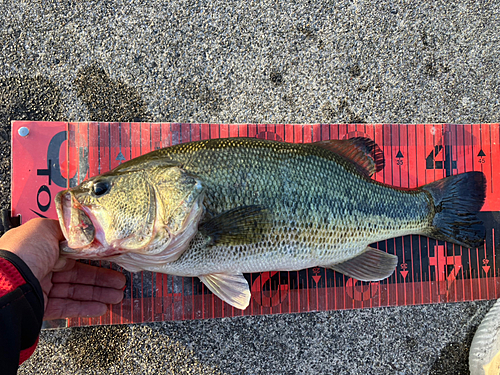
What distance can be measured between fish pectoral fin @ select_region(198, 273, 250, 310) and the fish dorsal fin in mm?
1019

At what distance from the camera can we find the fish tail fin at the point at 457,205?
212 centimetres

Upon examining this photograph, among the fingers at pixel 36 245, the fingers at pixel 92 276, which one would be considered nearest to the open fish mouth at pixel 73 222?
the fingers at pixel 36 245

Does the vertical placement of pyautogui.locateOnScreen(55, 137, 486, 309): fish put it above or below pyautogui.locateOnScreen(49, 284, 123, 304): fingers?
above

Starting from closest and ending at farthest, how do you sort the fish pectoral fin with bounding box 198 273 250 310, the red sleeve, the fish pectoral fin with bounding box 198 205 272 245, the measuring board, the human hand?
the red sleeve
the fish pectoral fin with bounding box 198 205 272 245
the fish pectoral fin with bounding box 198 273 250 310
the human hand
the measuring board

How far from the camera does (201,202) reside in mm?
1581

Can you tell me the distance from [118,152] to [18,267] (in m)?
0.96

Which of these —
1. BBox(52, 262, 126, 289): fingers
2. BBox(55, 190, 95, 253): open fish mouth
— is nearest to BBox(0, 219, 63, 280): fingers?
BBox(55, 190, 95, 253): open fish mouth

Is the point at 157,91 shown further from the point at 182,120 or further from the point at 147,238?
the point at 147,238

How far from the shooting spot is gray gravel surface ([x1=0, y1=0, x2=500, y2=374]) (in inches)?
86.0

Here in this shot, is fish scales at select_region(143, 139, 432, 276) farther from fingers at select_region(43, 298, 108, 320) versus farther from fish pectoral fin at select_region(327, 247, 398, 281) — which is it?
fingers at select_region(43, 298, 108, 320)

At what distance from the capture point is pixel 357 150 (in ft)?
6.72

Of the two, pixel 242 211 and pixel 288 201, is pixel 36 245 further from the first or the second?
pixel 288 201

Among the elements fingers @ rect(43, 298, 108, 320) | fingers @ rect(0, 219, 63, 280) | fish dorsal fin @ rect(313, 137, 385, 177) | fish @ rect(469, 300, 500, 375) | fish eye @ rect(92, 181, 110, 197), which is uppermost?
fish dorsal fin @ rect(313, 137, 385, 177)

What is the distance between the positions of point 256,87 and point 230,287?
58.2 inches
